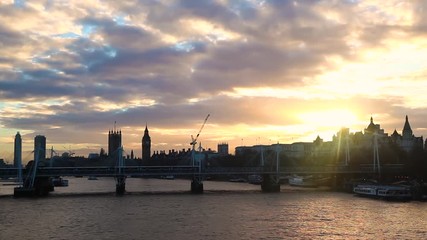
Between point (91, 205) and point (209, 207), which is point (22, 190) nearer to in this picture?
point (91, 205)

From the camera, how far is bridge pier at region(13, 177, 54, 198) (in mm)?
116000

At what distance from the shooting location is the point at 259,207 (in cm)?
8156

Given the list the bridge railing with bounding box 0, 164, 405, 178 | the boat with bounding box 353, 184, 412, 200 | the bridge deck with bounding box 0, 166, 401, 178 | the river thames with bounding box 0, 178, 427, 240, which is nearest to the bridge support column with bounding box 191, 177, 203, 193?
the bridge deck with bounding box 0, 166, 401, 178

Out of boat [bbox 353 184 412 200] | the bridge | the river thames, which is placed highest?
the bridge

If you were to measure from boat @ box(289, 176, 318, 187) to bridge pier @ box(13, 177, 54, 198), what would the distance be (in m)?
71.7

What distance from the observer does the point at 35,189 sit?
12025 cm

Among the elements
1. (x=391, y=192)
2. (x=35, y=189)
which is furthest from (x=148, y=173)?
(x=391, y=192)

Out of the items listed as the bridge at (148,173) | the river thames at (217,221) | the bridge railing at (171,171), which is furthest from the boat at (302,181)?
the river thames at (217,221)

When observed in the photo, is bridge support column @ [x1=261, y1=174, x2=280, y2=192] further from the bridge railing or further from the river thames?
the river thames

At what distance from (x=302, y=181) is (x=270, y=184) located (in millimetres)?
35441

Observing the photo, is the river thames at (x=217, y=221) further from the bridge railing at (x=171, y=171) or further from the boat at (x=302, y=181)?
the boat at (x=302, y=181)

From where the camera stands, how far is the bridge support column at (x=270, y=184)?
131m

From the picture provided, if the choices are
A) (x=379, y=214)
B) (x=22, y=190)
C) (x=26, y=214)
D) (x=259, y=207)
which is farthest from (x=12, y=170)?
(x=379, y=214)

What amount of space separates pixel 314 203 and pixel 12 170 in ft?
251
